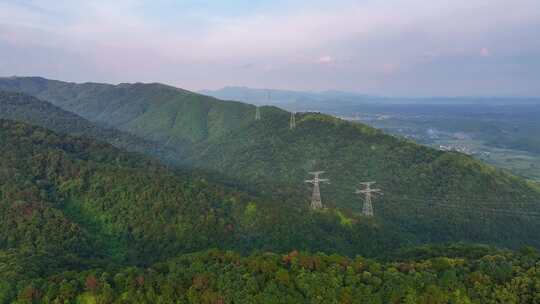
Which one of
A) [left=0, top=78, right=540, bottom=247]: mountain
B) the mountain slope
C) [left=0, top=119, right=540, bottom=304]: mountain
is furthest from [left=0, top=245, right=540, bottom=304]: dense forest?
[left=0, top=78, right=540, bottom=247]: mountain

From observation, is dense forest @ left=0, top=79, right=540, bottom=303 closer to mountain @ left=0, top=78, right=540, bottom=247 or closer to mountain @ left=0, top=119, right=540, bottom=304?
mountain @ left=0, top=119, right=540, bottom=304

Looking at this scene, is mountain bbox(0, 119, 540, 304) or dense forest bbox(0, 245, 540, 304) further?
mountain bbox(0, 119, 540, 304)

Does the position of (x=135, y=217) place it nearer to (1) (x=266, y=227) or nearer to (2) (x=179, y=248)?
(2) (x=179, y=248)

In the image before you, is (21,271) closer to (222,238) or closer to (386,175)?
(222,238)

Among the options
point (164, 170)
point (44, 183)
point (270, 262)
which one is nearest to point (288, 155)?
point (164, 170)

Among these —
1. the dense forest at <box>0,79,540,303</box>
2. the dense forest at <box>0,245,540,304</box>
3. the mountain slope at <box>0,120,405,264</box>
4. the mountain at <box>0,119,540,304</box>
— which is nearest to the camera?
the dense forest at <box>0,245,540,304</box>

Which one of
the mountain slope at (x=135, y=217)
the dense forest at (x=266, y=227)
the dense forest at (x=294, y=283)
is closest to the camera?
the dense forest at (x=294, y=283)

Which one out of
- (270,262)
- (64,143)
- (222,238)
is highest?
(64,143)

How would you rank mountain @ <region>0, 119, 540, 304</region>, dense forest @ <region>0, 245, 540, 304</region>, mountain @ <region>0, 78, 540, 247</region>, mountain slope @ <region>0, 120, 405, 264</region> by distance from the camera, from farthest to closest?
mountain @ <region>0, 78, 540, 247</region> → mountain slope @ <region>0, 120, 405, 264</region> → mountain @ <region>0, 119, 540, 304</region> → dense forest @ <region>0, 245, 540, 304</region>

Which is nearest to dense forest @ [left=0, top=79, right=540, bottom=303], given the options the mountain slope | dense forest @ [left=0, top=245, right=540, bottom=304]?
dense forest @ [left=0, top=245, right=540, bottom=304]

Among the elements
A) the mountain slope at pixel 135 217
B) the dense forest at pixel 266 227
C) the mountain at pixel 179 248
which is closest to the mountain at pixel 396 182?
the dense forest at pixel 266 227

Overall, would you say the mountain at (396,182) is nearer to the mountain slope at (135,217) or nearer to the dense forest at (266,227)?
the dense forest at (266,227)
